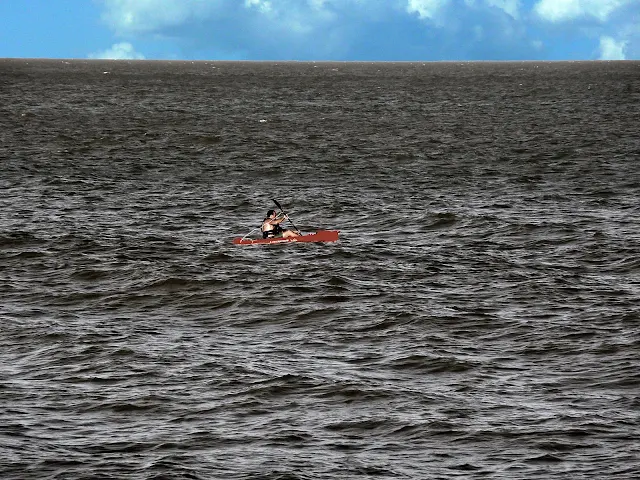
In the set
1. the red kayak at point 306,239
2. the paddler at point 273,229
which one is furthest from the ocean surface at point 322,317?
the paddler at point 273,229

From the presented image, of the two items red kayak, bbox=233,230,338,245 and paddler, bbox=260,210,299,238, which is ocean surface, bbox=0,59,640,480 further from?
paddler, bbox=260,210,299,238

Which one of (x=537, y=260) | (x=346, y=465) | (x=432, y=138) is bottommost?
(x=346, y=465)

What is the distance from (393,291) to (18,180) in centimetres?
2797

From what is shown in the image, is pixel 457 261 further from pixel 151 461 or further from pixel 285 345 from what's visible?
pixel 151 461

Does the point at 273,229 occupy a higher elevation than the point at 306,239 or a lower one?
higher

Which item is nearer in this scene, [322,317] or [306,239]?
[322,317]

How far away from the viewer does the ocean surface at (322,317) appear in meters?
21.0

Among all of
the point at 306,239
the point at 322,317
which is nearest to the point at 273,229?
the point at 306,239

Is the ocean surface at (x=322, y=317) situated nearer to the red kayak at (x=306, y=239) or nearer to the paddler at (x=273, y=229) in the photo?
the red kayak at (x=306, y=239)

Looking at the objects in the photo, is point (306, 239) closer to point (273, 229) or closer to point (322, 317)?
point (273, 229)

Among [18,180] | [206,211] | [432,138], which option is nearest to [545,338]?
[206,211]

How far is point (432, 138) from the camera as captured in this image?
254 ft

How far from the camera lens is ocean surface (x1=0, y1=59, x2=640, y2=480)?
21.0 metres

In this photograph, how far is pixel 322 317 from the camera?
30172mm
